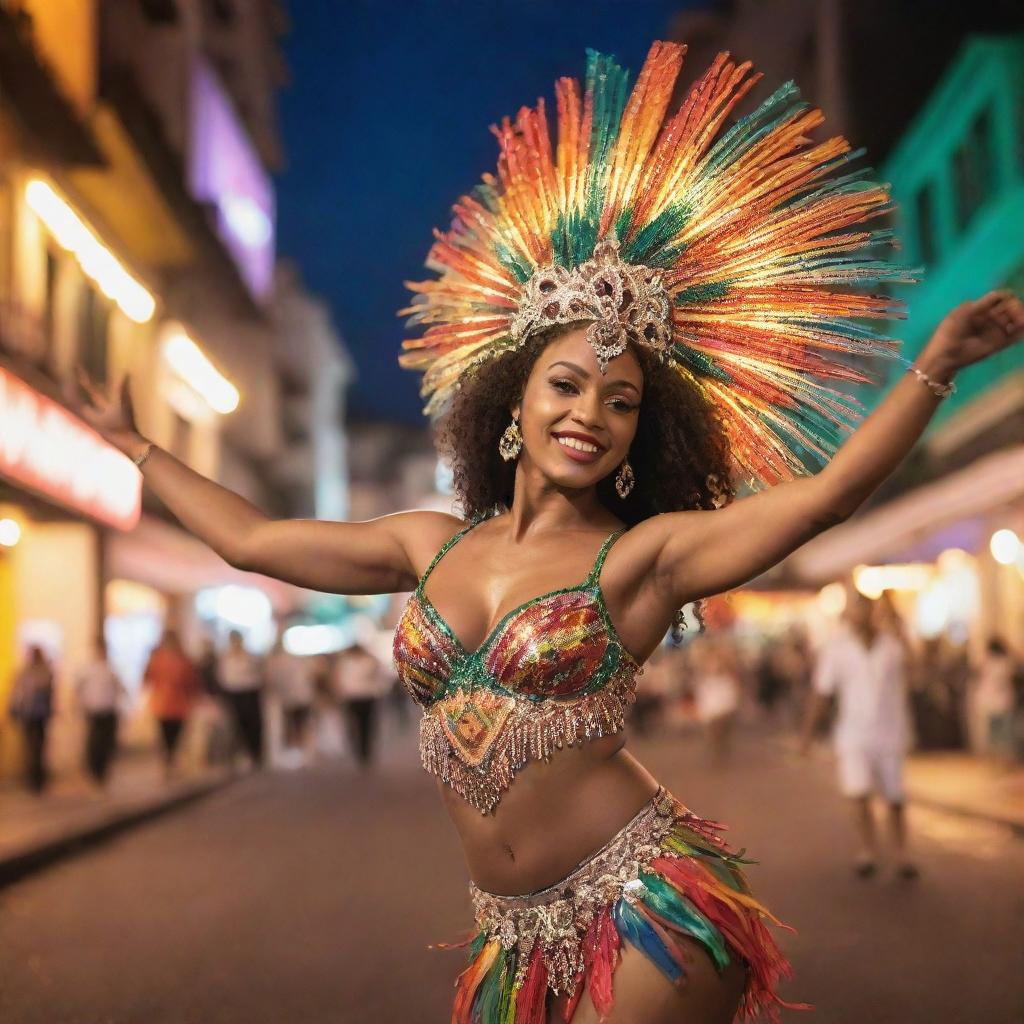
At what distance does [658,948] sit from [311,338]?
246 feet

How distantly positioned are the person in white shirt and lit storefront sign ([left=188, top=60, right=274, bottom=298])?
17827 millimetres

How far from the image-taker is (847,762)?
34.1 feet

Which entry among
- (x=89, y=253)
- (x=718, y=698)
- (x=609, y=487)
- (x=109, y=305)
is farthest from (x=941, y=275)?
(x=609, y=487)

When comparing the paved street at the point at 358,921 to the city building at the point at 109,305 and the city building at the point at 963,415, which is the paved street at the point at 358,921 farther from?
the city building at the point at 963,415

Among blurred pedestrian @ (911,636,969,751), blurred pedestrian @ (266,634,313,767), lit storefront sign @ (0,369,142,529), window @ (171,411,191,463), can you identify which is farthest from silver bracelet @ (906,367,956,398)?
window @ (171,411,191,463)

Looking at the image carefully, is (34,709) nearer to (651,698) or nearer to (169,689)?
(169,689)

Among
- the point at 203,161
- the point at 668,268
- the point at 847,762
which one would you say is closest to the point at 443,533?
the point at 668,268

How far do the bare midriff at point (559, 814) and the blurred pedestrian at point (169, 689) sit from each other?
14.8m

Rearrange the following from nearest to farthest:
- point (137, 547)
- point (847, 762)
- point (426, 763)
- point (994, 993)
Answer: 1. point (426, 763)
2. point (994, 993)
3. point (847, 762)
4. point (137, 547)

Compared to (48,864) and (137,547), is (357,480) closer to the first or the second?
(137,547)

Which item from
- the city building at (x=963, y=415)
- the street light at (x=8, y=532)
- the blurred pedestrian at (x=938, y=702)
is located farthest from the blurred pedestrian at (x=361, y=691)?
the blurred pedestrian at (x=938, y=702)

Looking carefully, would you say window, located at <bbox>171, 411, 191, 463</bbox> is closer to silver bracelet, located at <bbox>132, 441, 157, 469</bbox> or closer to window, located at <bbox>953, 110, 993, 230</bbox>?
window, located at <bbox>953, 110, 993, 230</bbox>

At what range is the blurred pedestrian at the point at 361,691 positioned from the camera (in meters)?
20.2

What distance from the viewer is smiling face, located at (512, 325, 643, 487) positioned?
3258 mm
